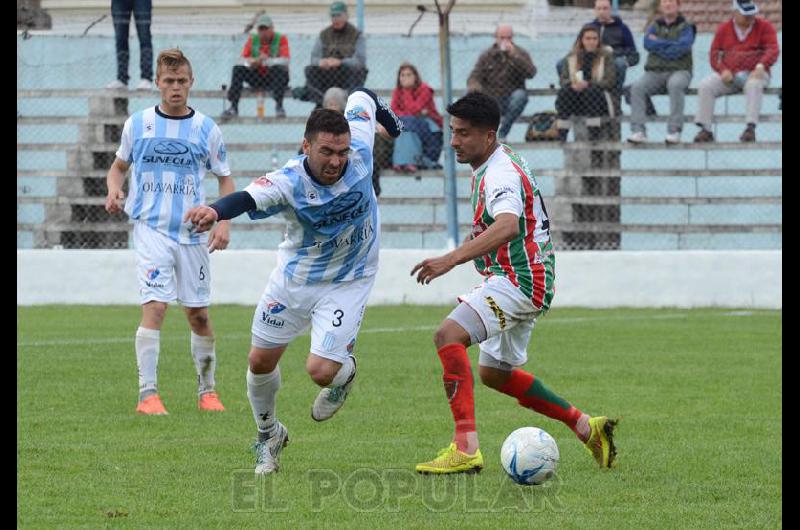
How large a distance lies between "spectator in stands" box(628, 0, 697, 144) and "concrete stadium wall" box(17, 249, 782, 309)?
9.01 ft

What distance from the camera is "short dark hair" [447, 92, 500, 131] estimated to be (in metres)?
7.11

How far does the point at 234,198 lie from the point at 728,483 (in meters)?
2.64

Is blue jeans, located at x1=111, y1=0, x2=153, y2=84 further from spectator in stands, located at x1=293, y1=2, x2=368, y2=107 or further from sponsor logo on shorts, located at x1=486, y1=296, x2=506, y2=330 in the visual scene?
sponsor logo on shorts, located at x1=486, y1=296, x2=506, y2=330

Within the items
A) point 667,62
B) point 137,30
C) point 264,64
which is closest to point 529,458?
point 667,62

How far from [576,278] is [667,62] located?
3.59 meters

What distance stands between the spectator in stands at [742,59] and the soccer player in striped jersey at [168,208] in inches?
436

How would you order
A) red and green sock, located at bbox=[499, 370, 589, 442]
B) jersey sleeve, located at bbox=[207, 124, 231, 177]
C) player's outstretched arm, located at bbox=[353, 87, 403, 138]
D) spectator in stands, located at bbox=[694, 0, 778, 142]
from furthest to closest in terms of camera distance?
1. spectator in stands, located at bbox=[694, 0, 778, 142]
2. jersey sleeve, located at bbox=[207, 124, 231, 177]
3. player's outstretched arm, located at bbox=[353, 87, 403, 138]
4. red and green sock, located at bbox=[499, 370, 589, 442]

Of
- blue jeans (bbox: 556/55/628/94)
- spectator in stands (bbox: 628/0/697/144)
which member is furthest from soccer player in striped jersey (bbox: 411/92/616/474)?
spectator in stands (bbox: 628/0/697/144)

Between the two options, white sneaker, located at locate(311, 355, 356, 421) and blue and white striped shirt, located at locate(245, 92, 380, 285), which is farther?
white sneaker, located at locate(311, 355, 356, 421)

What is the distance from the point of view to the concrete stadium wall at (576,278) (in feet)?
55.8

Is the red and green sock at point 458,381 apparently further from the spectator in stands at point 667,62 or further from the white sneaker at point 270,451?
the spectator in stands at point 667,62

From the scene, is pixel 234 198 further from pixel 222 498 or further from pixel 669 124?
pixel 669 124

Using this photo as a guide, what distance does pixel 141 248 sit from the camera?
30.5 feet
